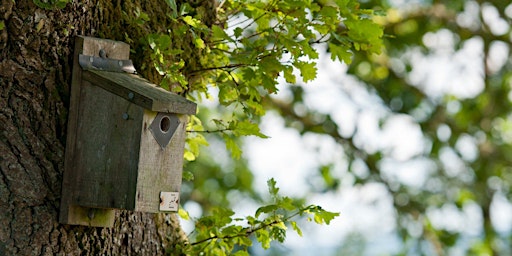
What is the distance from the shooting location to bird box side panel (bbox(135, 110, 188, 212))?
2453 millimetres

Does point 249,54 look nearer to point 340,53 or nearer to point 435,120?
point 340,53

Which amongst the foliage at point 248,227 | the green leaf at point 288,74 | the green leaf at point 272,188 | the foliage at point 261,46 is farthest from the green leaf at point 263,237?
the green leaf at point 288,74

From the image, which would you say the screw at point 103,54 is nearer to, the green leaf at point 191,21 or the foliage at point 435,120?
the green leaf at point 191,21

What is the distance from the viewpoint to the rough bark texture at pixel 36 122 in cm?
245

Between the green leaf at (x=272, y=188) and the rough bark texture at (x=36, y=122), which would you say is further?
the green leaf at (x=272, y=188)

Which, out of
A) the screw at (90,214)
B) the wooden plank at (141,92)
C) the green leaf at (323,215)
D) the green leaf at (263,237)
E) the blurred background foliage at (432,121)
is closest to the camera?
the wooden plank at (141,92)

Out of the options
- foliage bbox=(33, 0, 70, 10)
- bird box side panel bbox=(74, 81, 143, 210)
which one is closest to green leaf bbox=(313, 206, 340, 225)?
bird box side panel bbox=(74, 81, 143, 210)

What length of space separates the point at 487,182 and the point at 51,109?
589cm

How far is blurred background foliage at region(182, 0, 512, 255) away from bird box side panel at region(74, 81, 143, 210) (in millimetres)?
4390

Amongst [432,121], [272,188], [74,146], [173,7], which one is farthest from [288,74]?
[432,121]

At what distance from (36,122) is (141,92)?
0.91 feet

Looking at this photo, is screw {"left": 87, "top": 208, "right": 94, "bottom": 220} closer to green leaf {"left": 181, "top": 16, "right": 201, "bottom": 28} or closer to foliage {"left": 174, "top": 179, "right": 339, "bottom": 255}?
foliage {"left": 174, "top": 179, "right": 339, "bottom": 255}

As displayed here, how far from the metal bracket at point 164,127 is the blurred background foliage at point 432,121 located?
172 inches

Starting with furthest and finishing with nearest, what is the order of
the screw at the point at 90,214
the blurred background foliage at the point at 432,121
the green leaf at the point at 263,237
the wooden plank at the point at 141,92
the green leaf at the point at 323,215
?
the blurred background foliage at the point at 432,121
the green leaf at the point at 263,237
the green leaf at the point at 323,215
the screw at the point at 90,214
the wooden plank at the point at 141,92
